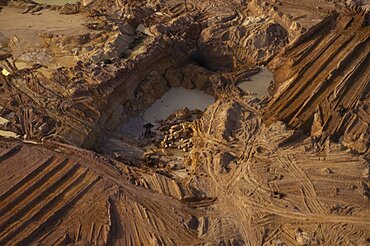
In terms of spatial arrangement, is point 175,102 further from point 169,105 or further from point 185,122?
point 185,122

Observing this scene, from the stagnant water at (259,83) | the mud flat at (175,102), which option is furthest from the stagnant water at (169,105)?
the stagnant water at (259,83)

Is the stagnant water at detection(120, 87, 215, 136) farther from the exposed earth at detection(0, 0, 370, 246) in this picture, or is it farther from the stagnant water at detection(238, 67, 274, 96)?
the stagnant water at detection(238, 67, 274, 96)

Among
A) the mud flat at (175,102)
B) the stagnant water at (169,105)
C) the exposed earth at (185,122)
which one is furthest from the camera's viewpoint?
the mud flat at (175,102)

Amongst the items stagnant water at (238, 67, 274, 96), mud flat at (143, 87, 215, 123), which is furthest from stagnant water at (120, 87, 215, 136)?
stagnant water at (238, 67, 274, 96)

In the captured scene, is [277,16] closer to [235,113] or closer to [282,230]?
[235,113]

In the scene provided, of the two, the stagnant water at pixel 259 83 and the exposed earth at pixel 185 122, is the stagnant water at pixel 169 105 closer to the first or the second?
the exposed earth at pixel 185 122

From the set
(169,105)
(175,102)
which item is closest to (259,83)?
(175,102)
